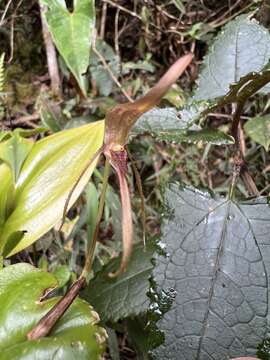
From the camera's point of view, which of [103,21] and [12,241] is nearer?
[12,241]

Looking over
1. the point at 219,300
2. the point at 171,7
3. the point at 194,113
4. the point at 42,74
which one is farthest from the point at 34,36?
the point at 219,300

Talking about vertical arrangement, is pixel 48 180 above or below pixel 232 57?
below

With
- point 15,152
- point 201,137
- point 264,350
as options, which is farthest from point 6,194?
point 264,350

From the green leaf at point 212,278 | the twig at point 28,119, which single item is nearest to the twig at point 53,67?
the twig at point 28,119

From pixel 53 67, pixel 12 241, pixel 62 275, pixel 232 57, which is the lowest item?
pixel 62 275

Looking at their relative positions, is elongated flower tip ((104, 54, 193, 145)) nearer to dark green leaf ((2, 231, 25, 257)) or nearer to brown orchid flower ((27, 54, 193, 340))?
brown orchid flower ((27, 54, 193, 340))

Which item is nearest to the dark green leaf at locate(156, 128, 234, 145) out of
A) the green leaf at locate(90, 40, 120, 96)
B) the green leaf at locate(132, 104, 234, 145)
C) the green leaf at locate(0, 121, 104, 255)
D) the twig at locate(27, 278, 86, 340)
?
the green leaf at locate(132, 104, 234, 145)

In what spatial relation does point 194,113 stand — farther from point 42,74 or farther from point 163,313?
point 42,74

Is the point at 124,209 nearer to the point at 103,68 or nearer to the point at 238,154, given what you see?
the point at 238,154
